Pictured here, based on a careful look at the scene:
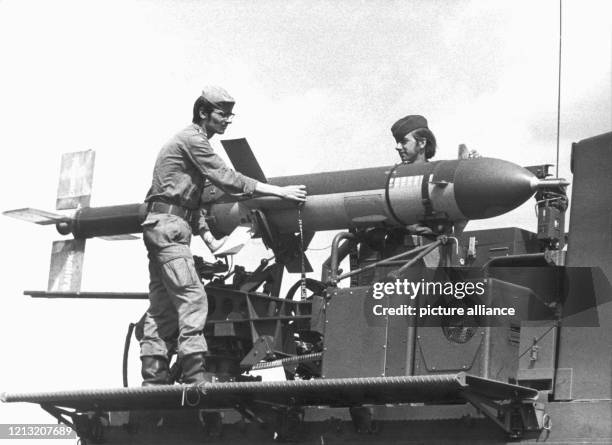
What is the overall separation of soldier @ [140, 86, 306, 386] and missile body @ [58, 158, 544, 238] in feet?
1.35

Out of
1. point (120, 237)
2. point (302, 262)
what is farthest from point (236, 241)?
point (120, 237)

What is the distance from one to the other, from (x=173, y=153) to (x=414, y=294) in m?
2.09

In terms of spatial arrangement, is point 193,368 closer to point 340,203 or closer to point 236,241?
point 236,241

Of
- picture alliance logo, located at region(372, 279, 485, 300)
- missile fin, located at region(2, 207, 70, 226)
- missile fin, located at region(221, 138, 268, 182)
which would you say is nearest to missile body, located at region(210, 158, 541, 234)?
missile fin, located at region(221, 138, 268, 182)

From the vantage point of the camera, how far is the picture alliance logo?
25.0 feet

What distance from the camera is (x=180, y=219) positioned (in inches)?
325

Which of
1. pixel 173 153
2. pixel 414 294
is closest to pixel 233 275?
pixel 173 153

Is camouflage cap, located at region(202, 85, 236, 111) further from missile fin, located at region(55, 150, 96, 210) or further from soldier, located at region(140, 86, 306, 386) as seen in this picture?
missile fin, located at region(55, 150, 96, 210)

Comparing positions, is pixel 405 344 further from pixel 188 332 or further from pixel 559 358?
pixel 188 332

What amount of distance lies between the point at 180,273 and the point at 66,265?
2552mm

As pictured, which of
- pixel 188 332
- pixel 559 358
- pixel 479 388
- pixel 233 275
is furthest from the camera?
pixel 233 275

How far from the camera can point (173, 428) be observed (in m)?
8.43

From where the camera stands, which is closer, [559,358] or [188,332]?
[559,358]

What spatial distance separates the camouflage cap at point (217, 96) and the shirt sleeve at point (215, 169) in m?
0.31
